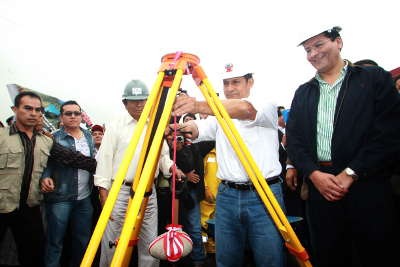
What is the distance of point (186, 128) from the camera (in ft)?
5.87

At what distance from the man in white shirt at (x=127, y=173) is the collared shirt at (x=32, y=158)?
645 mm

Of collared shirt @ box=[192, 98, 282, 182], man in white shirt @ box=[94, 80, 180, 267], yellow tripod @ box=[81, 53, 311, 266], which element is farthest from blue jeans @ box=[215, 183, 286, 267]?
man in white shirt @ box=[94, 80, 180, 267]

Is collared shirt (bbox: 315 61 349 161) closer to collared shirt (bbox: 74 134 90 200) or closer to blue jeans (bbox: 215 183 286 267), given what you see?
blue jeans (bbox: 215 183 286 267)

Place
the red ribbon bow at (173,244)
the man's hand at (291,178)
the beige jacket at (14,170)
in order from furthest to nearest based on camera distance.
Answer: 1. the beige jacket at (14,170)
2. the man's hand at (291,178)
3. the red ribbon bow at (173,244)

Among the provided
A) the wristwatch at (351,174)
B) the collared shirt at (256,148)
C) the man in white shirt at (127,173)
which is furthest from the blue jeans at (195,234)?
the wristwatch at (351,174)

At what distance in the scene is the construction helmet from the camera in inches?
110

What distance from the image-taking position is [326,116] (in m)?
1.80

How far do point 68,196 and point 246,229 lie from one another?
8.22 feet

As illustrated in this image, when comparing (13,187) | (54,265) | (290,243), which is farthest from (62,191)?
(290,243)

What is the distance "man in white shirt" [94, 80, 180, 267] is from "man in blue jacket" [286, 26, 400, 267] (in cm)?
188

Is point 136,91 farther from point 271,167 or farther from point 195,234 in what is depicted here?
point 195,234

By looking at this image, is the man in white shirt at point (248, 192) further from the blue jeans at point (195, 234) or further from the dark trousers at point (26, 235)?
the dark trousers at point (26, 235)

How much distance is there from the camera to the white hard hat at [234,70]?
2.22 m

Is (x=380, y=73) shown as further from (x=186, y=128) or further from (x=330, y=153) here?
(x=186, y=128)
